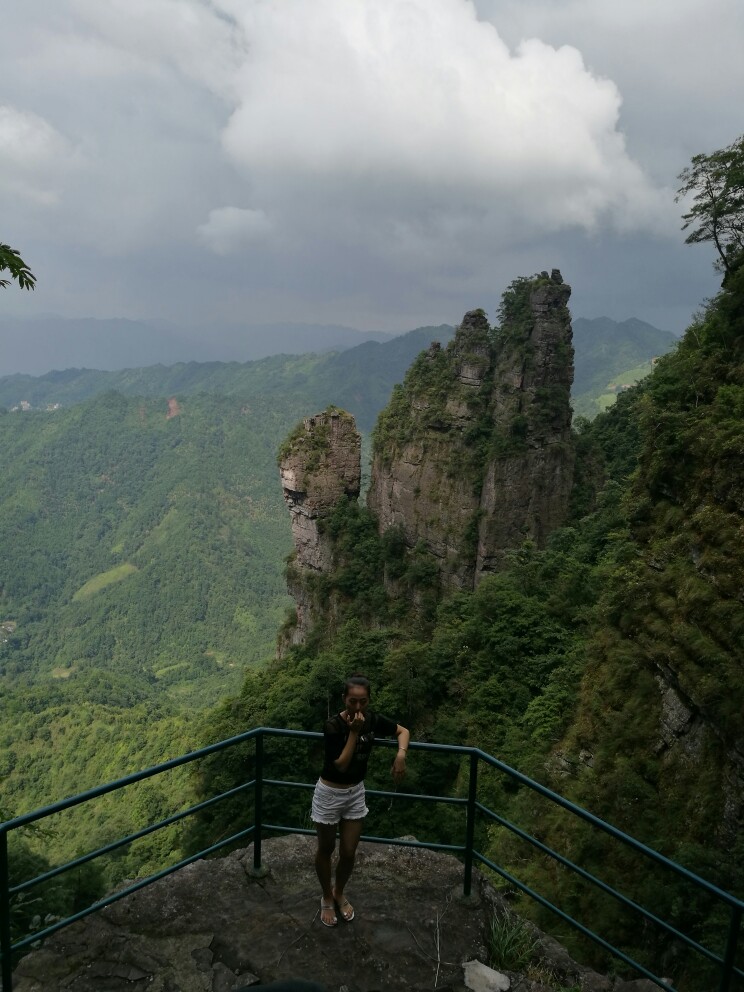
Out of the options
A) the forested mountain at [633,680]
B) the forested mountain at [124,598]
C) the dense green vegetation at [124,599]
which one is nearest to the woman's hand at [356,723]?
the forested mountain at [633,680]

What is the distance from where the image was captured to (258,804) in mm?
4254

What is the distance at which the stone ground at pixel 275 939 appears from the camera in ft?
11.7

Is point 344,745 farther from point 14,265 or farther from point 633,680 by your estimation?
point 633,680

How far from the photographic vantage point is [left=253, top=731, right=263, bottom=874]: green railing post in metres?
4.14

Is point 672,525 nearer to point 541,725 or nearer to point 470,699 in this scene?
point 541,725

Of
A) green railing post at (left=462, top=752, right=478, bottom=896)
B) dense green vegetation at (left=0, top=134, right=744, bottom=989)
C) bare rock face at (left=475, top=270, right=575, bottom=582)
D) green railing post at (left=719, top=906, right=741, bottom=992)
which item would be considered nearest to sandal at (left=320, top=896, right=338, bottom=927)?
dense green vegetation at (left=0, top=134, right=744, bottom=989)

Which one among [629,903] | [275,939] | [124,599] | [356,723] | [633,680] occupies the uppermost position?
[356,723]

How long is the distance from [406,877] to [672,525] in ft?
28.2

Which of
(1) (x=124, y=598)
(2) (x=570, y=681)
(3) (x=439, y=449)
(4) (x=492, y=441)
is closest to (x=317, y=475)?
(3) (x=439, y=449)

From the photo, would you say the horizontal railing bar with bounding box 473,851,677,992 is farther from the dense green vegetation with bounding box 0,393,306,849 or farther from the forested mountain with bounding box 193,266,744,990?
the dense green vegetation with bounding box 0,393,306,849

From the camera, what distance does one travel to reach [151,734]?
50.8 metres

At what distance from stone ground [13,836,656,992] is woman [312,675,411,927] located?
0.22 meters

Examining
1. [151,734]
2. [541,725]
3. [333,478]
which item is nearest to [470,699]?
[541,725]

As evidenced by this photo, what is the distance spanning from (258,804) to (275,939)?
772 millimetres
